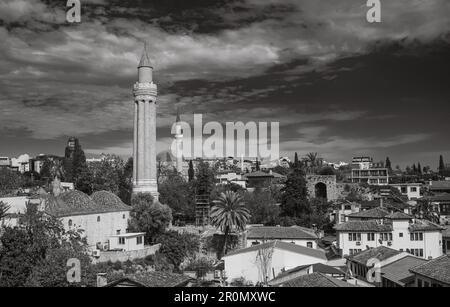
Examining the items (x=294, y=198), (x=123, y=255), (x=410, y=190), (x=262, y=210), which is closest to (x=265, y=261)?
(x=123, y=255)

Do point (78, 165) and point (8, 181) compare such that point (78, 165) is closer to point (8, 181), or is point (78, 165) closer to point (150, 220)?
point (8, 181)

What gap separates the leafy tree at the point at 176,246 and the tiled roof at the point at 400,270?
17571 millimetres

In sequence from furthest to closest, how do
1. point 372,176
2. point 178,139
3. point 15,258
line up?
point 372,176
point 178,139
point 15,258

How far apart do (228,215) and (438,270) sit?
2390 centimetres

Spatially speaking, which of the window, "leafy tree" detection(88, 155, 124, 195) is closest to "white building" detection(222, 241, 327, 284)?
the window

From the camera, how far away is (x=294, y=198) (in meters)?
58.2

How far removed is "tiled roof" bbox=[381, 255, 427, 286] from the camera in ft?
92.2

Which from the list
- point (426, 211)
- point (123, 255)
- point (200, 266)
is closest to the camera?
point (123, 255)

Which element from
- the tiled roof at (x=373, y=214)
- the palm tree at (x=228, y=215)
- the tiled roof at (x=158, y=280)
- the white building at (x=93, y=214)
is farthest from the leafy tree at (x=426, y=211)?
the tiled roof at (x=158, y=280)

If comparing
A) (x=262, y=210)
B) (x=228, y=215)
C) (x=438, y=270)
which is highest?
(x=228, y=215)

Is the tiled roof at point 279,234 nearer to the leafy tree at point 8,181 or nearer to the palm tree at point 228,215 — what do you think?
the palm tree at point 228,215

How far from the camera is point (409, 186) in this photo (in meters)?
79.6
